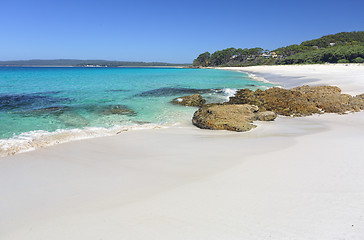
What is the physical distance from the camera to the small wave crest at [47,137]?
5500 millimetres

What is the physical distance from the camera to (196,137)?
6461 mm

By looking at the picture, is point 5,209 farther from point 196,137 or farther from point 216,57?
point 216,57

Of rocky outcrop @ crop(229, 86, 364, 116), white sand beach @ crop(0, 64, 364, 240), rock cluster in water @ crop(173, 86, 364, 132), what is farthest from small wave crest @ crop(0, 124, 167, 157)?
rocky outcrop @ crop(229, 86, 364, 116)

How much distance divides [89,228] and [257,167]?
3.06 metres

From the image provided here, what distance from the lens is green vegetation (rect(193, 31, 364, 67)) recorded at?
174 ft

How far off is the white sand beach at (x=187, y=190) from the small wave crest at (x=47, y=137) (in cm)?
44

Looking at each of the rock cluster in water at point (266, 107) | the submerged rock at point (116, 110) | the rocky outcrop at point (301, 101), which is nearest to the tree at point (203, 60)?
the rocky outcrop at point (301, 101)

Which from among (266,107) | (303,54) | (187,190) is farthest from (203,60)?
(187,190)

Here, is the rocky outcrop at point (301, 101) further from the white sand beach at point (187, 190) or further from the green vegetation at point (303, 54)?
the green vegetation at point (303, 54)

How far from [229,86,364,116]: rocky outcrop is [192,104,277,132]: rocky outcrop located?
1926 millimetres

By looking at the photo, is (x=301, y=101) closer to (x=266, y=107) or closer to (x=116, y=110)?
(x=266, y=107)

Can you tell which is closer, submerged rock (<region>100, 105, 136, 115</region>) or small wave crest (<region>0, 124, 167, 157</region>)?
small wave crest (<region>0, 124, 167, 157</region>)

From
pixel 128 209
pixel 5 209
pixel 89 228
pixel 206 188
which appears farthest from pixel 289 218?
pixel 5 209

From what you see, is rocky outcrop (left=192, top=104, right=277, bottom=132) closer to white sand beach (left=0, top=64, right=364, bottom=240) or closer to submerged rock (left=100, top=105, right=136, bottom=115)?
white sand beach (left=0, top=64, right=364, bottom=240)
